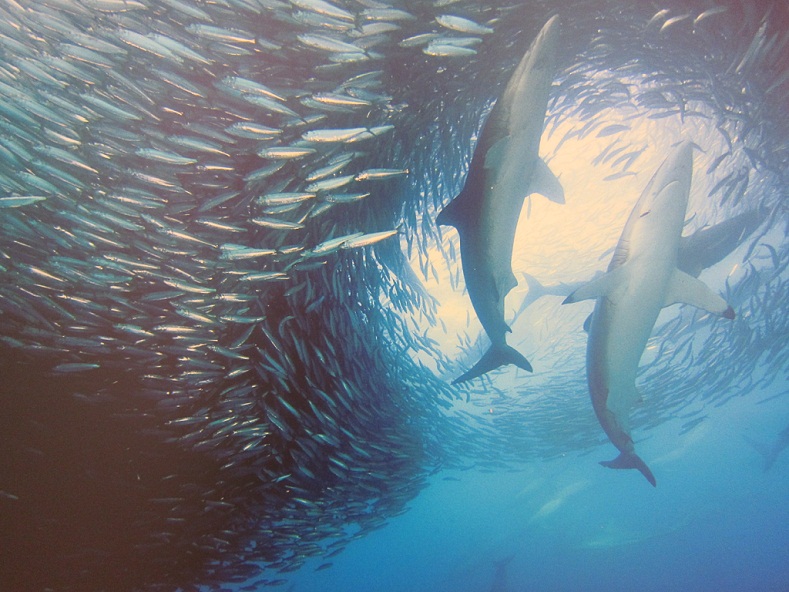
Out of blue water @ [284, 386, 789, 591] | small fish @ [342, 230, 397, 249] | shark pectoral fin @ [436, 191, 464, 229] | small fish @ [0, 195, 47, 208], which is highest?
small fish @ [0, 195, 47, 208]

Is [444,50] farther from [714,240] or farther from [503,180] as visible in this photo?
[714,240]

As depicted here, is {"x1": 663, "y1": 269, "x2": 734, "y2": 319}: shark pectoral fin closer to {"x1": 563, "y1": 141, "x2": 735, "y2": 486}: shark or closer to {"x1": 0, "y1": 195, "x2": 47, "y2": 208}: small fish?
{"x1": 563, "y1": 141, "x2": 735, "y2": 486}: shark

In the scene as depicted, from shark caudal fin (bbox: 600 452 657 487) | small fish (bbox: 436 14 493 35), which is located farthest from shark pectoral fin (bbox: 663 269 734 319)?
small fish (bbox: 436 14 493 35)

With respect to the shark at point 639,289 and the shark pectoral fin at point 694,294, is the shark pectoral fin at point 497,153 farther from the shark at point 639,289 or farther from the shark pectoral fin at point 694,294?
the shark pectoral fin at point 694,294

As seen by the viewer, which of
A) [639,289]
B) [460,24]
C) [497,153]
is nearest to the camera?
[460,24]

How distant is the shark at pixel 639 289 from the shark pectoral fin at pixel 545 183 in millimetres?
1175

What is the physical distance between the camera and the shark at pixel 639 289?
166 inches

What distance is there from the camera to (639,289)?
4965mm

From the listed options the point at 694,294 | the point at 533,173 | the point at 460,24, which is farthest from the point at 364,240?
the point at 694,294

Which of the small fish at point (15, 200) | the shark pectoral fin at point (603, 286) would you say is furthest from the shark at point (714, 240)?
the small fish at point (15, 200)

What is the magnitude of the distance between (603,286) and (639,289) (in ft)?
1.59

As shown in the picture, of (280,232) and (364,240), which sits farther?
(280,232)

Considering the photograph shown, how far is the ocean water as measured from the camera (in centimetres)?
381

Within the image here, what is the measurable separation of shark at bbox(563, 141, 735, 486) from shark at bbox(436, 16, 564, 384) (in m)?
1.10
